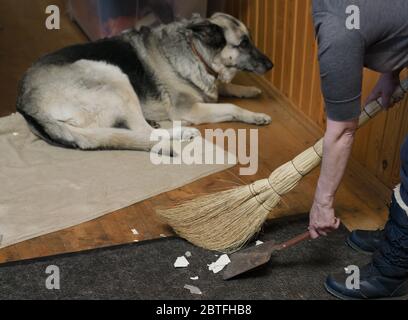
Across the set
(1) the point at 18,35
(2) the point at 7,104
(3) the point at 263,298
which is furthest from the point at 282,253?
(1) the point at 18,35

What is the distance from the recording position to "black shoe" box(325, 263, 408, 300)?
1.84m

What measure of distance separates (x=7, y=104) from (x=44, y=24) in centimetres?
133

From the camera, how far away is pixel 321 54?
4.94 feet

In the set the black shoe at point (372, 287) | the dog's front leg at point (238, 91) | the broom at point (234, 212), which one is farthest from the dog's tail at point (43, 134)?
the black shoe at point (372, 287)

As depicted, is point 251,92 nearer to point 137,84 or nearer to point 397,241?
point 137,84

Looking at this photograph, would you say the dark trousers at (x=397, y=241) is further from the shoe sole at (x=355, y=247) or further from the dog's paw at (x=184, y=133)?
the dog's paw at (x=184, y=133)

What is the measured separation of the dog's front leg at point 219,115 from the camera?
315 centimetres

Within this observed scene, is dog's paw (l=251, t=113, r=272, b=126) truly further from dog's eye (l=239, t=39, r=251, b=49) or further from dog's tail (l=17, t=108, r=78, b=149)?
dog's tail (l=17, t=108, r=78, b=149)

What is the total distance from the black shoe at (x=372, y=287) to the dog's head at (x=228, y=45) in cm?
163

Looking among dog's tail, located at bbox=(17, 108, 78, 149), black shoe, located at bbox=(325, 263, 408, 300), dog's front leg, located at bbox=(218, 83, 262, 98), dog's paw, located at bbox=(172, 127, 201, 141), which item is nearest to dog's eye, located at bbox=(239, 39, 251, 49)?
dog's front leg, located at bbox=(218, 83, 262, 98)

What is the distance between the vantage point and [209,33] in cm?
309

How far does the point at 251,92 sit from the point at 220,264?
1.66 m

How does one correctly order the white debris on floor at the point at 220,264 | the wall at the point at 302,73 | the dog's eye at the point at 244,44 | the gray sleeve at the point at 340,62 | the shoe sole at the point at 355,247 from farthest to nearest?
1. the dog's eye at the point at 244,44
2. the wall at the point at 302,73
3. the shoe sole at the point at 355,247
4. the white debris on floor at the point at 220,264
5. the gray sleeve at the point at 340,62

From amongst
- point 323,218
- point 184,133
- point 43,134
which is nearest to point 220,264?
point 323,218
